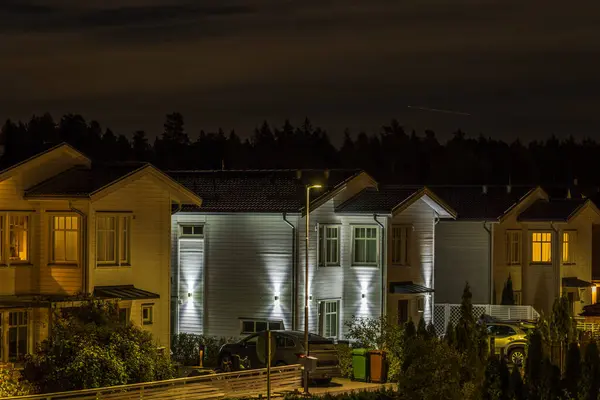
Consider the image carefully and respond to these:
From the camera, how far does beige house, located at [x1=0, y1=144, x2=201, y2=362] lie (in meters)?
38.5

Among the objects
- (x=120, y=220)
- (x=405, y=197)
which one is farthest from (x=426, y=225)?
(x=120, y=220)

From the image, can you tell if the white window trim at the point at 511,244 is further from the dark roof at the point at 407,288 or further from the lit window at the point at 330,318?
the lit window at the point at 330,318

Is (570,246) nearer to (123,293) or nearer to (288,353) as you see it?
(288,353)

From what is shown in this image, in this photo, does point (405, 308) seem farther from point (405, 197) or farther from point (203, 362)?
point (203, 362)

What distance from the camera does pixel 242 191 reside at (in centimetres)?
5216

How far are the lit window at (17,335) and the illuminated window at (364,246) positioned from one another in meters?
17.0

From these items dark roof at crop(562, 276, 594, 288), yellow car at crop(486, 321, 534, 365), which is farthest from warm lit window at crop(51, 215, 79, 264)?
dark roof at crop(562, 276, 594, 288)

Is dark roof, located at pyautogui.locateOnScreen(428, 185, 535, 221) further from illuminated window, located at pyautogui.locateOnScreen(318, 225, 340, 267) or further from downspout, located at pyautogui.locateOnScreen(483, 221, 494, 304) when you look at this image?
illuminated window, located at pyautogui.locateOnScreen(318, 225, 340, 267)

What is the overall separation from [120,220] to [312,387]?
26.4 feet

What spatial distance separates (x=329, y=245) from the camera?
51.1 m

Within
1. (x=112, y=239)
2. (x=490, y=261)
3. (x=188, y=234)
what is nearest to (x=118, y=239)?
(x=112, y=239)

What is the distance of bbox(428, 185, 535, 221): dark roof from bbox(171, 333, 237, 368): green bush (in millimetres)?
15785

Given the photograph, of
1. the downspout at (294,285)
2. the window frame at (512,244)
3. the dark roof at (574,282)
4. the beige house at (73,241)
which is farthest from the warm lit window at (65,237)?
the dark roof at (574,282)

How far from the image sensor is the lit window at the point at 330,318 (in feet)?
166
